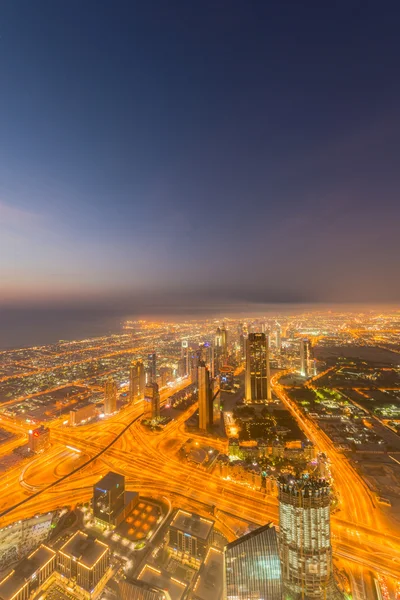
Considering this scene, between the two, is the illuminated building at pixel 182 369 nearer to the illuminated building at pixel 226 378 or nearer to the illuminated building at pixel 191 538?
the illuminated building at pixel 226 378

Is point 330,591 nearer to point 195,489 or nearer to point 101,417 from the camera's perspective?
point 195,489

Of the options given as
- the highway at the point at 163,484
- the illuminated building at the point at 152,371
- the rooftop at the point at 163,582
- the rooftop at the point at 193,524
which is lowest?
the highway at the point at 163,484

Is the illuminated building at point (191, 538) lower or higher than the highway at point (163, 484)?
higher

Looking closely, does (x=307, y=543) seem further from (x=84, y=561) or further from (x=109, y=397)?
(x=109, y=397)

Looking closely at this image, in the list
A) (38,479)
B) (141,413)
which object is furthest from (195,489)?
(141,413)

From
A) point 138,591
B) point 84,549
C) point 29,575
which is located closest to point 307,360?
point 138,591

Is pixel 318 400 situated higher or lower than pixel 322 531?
lower

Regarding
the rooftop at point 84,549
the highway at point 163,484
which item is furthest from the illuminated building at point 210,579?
the rooftop at point 84,549

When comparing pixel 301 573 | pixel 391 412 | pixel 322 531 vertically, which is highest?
pixel 322 531
